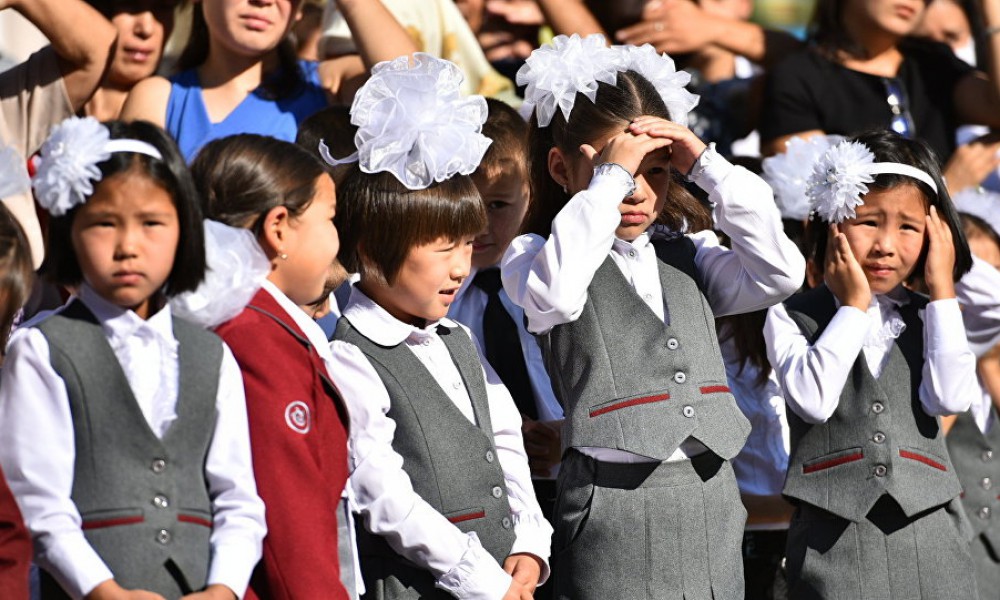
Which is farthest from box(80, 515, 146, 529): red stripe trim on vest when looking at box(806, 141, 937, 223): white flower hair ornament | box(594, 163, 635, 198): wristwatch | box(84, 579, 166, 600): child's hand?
box(806, 141, 937, 223): white flower hair ornament

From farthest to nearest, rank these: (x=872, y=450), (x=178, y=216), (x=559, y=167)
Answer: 1. (x=872, y=450)
2. (x=559, y=167)
3. (x=178, y=216)

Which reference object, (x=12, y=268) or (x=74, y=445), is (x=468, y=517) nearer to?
(x=74, y=445)

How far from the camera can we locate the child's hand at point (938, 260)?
3.85m

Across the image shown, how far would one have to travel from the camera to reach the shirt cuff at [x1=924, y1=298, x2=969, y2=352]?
12.3ft

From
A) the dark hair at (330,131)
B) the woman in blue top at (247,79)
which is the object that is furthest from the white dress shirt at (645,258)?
the woman in blue top at (247,79)

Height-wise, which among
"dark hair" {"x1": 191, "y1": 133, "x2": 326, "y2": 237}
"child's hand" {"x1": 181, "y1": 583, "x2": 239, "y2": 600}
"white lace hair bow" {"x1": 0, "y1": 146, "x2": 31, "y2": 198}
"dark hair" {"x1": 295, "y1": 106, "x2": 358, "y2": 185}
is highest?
"white lace hair bow" {"x1": 0, "y1": 146, "x2": 31, "y2": 198}

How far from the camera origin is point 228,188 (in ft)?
10.0

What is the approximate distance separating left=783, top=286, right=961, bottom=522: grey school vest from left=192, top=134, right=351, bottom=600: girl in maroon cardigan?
1348mm

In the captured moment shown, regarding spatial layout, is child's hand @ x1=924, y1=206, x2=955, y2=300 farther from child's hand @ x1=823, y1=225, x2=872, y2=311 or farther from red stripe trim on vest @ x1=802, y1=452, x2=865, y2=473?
red stripe trim on vest @ x1=802, y1=452, x2=865, y2=473

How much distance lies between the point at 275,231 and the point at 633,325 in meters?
0.85

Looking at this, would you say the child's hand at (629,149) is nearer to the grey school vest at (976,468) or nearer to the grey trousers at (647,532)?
the grey trousers at (647,532)

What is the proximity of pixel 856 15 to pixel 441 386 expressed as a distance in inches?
109

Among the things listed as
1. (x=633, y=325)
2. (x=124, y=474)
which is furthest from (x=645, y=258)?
(x=124, y=474)

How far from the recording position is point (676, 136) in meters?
3.32
